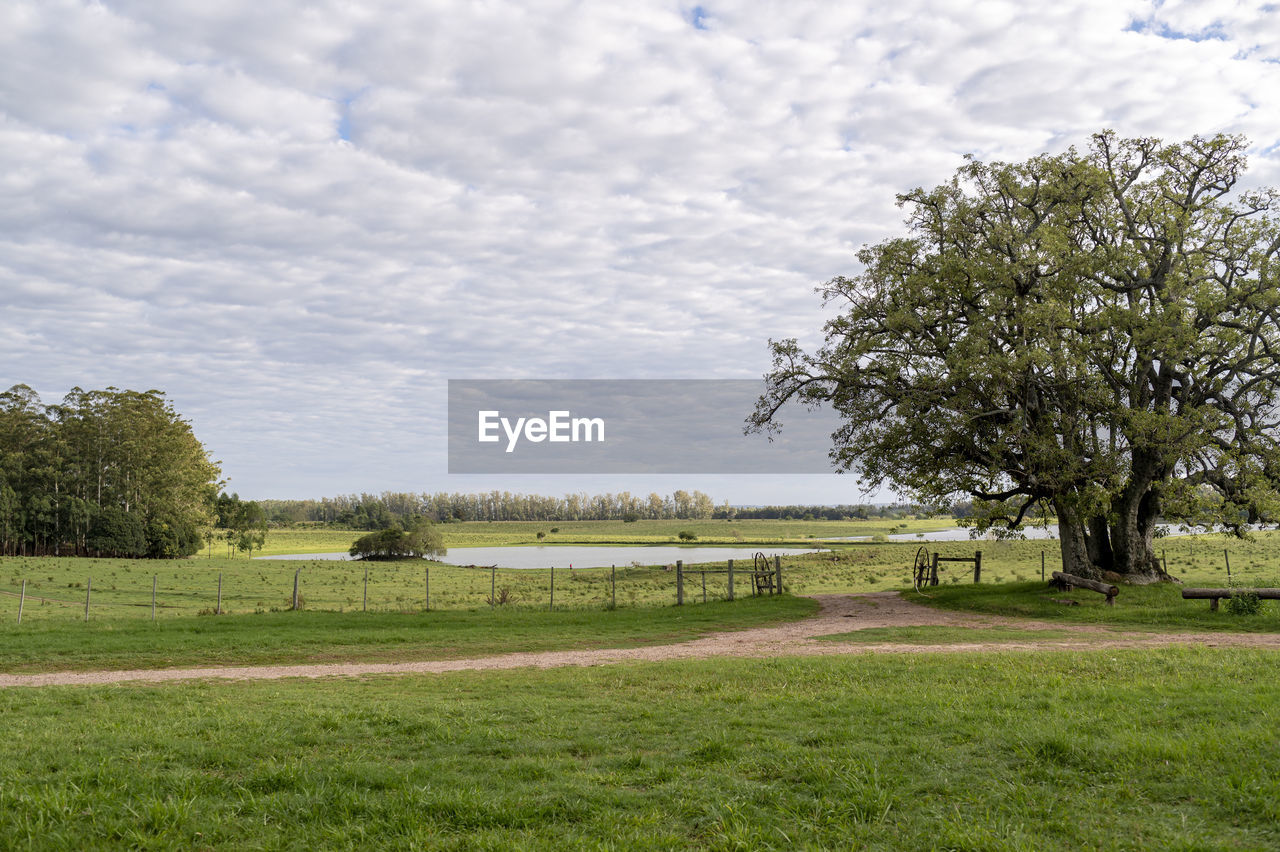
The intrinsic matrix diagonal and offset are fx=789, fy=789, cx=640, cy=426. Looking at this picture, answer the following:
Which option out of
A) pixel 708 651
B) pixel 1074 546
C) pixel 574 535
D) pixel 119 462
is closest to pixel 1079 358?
pixel 1074 546

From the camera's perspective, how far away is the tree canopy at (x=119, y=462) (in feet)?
228

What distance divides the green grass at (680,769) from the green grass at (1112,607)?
10409 mm

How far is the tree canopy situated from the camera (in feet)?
228

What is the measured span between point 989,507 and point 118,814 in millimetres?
25977

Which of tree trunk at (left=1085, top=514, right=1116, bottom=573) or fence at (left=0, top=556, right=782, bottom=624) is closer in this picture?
tree trunk at (left=1085, top=514, right=1116, bottom=573)

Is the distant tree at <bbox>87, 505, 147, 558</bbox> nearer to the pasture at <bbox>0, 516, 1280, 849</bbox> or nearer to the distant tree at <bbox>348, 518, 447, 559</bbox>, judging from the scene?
the distant tree at <bbox>348, 518, 447, 559</bbox>

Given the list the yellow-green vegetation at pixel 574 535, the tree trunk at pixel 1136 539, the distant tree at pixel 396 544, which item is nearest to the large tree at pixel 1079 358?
the tree trunk at pixel 1136 539

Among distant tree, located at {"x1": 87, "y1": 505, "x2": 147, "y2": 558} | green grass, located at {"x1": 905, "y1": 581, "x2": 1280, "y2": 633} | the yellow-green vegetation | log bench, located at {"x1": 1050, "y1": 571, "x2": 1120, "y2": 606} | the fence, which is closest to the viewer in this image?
green grass, located at {"x1": 905, "y1": 581, "x2": 1280, "y2": 633}

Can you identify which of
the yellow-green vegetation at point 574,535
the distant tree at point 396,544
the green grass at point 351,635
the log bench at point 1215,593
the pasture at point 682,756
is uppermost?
the pasture at point 682,756

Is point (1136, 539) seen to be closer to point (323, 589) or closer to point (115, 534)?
point (323, 589)

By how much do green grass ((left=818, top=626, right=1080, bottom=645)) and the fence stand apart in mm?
8660

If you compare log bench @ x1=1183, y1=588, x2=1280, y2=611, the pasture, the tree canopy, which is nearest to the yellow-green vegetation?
the tree canopy

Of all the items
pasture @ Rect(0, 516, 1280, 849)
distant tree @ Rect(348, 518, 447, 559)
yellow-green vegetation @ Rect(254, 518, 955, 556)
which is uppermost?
pasture @ Rect(0, 516, 1280, 849)

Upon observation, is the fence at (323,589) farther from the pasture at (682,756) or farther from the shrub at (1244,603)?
the pasture at (682,756)
